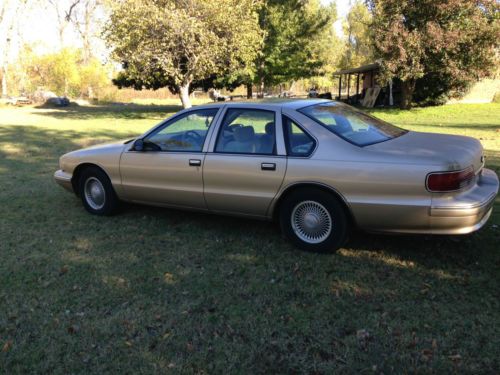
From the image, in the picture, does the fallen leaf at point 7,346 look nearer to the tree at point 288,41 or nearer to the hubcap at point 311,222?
the hubcap at point 311,222

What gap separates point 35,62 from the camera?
45.0 meters


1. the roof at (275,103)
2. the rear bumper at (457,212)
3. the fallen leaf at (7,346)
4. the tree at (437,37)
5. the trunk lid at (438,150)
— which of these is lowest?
the fallen leaf at (7,346)

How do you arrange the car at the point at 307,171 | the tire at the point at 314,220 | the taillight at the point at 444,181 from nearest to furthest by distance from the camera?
the taillight at the point at 444,181 < the car at the point at 307,171 < the tire at the point at 314,220

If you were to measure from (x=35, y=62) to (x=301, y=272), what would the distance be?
47962mm

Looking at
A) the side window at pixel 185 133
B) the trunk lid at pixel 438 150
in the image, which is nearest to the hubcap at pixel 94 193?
the side window at pixel 185 133

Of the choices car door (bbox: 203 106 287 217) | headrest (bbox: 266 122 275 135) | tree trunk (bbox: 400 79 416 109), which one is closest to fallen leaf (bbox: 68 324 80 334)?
car door (bbox: 203 106 287 217)

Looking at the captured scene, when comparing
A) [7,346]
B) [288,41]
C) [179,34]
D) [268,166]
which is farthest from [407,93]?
[7,346]

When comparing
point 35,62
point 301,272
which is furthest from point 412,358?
point 35,62

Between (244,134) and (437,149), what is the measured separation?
6.33ft

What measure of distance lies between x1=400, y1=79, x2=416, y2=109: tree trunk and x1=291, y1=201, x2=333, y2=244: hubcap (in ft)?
73.0

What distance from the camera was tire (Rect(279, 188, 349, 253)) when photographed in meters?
4.32

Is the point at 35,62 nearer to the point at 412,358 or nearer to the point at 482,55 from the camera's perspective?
the point at 482,55

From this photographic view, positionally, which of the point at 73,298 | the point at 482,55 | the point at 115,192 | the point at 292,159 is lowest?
the point at 73,298

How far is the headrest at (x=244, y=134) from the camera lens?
486cm
